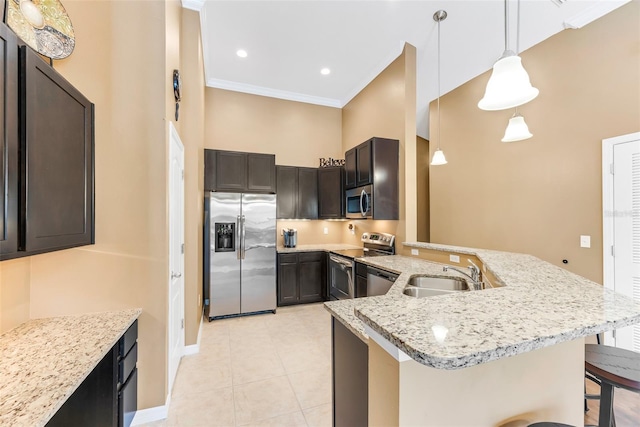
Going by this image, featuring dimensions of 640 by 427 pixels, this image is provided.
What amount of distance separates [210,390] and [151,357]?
66 centimetres

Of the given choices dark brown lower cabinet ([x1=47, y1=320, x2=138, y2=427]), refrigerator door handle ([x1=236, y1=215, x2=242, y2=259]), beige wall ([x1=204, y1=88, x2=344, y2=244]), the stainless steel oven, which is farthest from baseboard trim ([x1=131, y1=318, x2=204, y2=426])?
beige wall ([x1=204, y1=88, x2=344, y2=244])

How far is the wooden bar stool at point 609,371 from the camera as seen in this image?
1.18m

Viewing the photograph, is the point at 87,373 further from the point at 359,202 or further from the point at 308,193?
the point at 308,193

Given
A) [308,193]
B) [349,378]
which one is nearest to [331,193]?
[308,193]

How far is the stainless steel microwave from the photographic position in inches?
144

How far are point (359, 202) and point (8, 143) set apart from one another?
11.2 feet

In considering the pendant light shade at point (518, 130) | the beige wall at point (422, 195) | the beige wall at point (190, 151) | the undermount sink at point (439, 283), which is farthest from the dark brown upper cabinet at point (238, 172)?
the beige wall at point (422, 195)

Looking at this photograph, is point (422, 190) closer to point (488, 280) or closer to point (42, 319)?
point (488, 280)

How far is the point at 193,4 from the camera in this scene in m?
2.86

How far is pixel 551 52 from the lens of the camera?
2.98 meters

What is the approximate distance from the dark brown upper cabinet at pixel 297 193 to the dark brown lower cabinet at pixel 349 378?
10.7ft

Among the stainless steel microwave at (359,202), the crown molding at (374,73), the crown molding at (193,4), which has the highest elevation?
the crown molding at (193,4)

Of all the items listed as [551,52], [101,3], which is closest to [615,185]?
[551,52]

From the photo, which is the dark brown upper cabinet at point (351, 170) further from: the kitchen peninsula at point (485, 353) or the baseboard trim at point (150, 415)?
the baseboard trim at point (150, 415)
